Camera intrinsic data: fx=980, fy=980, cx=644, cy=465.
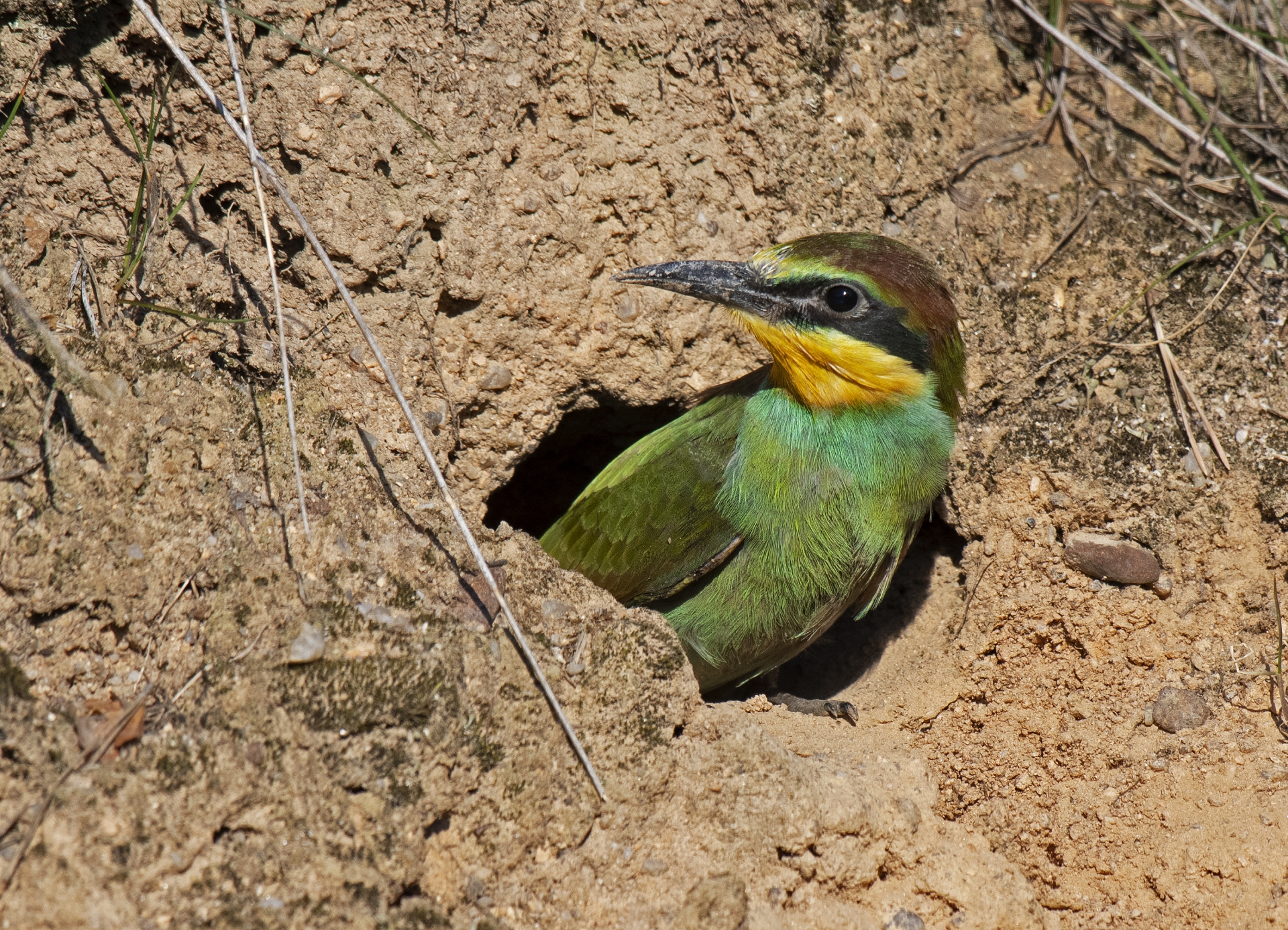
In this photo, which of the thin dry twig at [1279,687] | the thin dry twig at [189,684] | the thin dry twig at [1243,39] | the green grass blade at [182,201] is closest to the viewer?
the thin dry twig at [189,684]

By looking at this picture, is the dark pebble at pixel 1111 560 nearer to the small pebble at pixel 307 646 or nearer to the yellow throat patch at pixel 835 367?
the yellow throat patch at pixel 835 367

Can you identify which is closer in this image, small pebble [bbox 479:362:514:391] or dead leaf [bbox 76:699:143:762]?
dead leaf [bbox 76:699:143:762]

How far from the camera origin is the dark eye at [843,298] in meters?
3.14

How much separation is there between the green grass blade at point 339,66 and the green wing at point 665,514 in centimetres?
130

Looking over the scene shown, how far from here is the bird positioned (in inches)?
125

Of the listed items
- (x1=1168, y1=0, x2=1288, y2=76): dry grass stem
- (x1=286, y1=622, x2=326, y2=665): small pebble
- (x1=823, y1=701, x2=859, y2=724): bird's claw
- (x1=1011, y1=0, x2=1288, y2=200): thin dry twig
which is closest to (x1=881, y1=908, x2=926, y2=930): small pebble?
(x1=823, y1=701, x2=859, y2=724): bird's claw

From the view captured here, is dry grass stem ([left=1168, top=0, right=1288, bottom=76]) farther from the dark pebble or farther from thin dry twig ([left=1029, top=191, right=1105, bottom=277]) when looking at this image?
the dark pebble

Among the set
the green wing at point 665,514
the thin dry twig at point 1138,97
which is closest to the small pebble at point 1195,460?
the thin dry twig at point 1138,97

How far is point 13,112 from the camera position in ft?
7.82

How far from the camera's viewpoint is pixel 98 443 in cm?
246

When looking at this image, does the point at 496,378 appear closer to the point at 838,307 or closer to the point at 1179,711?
the point at 838,307

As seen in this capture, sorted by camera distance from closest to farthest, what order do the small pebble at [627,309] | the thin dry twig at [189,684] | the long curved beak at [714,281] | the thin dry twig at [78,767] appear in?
the thin dry twig at [78,767], the thin dry twig at [189,684], the long curved beak at [714,281], the small pebble at [627,309]

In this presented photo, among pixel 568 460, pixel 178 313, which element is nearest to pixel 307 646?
pixel 178 313

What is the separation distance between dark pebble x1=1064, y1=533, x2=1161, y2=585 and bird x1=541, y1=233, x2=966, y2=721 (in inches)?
23.0
